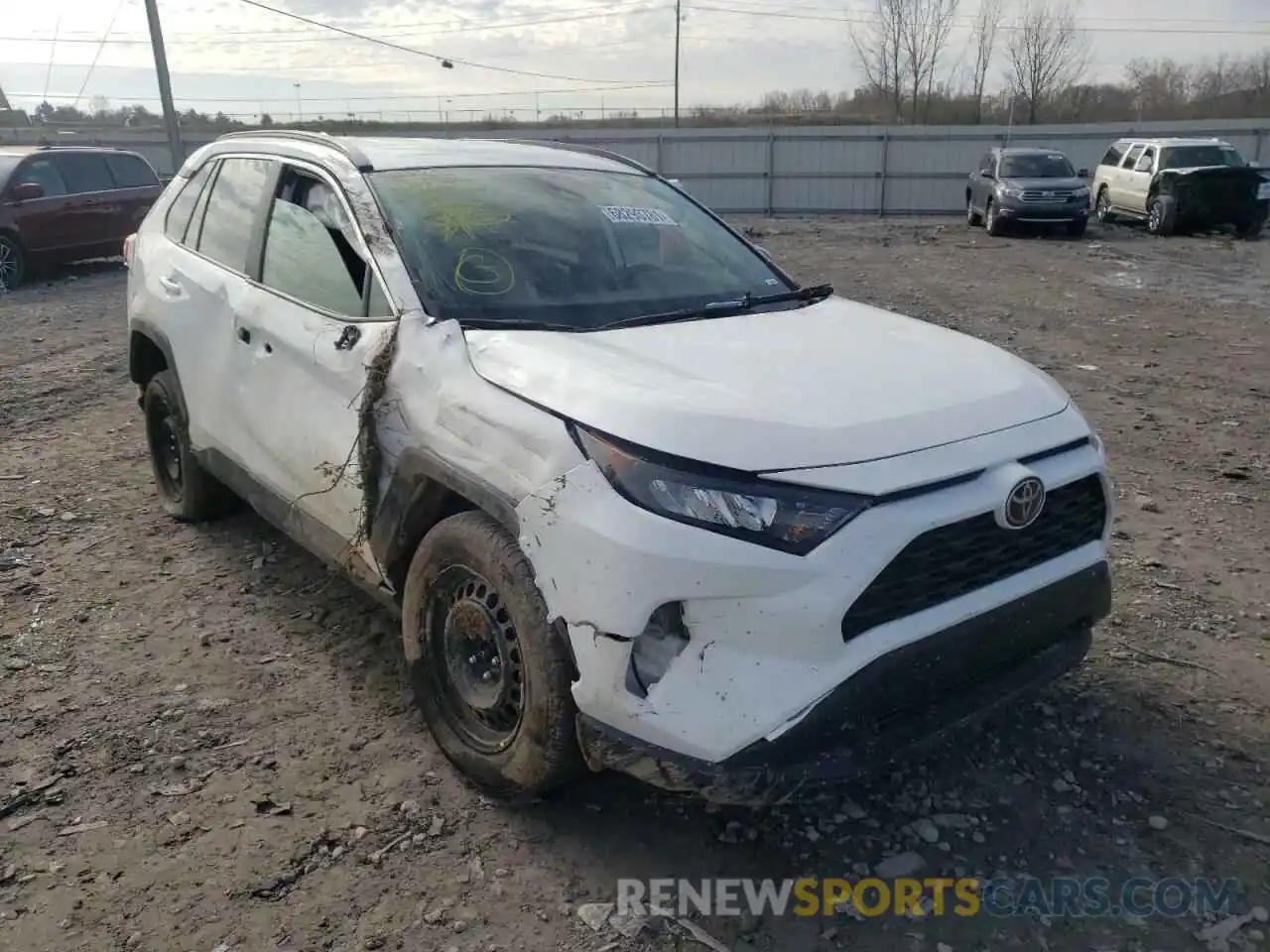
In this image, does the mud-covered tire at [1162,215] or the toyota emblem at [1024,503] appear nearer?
the toyota emblem at [1024,503]

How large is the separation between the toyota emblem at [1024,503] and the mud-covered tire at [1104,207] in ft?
69.3

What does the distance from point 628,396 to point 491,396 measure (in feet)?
1.38

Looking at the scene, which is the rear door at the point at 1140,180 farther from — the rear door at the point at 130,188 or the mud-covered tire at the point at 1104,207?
the rear door at the point at 130,188

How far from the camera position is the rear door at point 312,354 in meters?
3.19

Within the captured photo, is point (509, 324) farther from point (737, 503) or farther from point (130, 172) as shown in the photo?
point (130, 172)

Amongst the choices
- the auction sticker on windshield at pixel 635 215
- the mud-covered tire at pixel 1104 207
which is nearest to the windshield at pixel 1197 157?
the mud-covered tire at pixel 1104 207

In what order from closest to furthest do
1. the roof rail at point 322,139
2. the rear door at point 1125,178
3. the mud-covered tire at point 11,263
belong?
the roof rail at point 322,139 < the mud-covered tire at point 11,263 < the rear door at point 1125,178

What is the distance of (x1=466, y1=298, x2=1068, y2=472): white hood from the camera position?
2338 millimetres

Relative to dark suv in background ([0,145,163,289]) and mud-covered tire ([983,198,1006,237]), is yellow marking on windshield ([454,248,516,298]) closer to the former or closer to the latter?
dark suv in background ([0,145,163,289])

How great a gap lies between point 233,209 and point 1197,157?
778 inches

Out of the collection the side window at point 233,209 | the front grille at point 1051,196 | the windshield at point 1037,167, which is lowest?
the side window at point 233,209

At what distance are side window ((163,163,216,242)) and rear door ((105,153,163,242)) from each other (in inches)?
406

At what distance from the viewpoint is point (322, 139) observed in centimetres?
386

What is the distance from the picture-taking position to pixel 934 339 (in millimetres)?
3211
